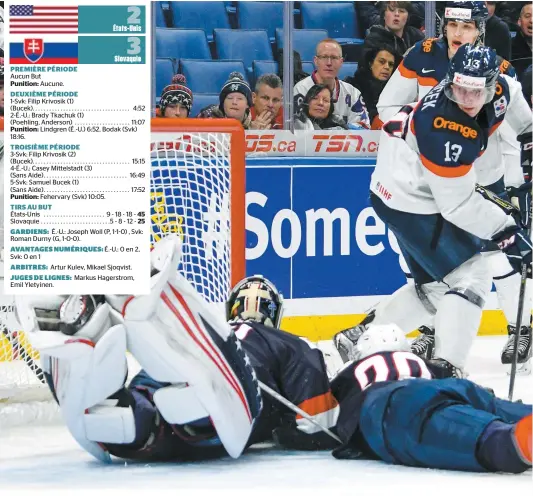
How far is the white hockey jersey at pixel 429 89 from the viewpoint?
4.57 m

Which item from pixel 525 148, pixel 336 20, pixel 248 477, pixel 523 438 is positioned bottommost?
pixel 248 477

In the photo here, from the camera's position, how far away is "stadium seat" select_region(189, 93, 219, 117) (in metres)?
4.84

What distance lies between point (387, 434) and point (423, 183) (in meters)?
1.71

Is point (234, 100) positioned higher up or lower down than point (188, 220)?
higher up

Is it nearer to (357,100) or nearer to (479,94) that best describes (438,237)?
(479,94)

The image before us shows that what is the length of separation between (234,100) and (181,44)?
28cm

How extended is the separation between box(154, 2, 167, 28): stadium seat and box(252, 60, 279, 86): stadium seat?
14.6 inches

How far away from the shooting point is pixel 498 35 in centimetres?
494

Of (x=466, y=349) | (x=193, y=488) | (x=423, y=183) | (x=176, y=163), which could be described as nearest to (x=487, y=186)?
(x=423, y=183)

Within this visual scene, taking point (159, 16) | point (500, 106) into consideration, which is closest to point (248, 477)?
point (500, 106)

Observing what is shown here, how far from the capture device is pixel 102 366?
2.41 meters

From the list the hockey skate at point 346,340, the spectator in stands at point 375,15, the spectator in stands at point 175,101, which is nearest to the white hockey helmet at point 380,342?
the hockey skate at point 346,340

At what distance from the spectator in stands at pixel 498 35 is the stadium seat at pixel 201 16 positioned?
963mm

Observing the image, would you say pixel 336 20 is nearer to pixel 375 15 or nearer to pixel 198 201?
pixel 375 15
